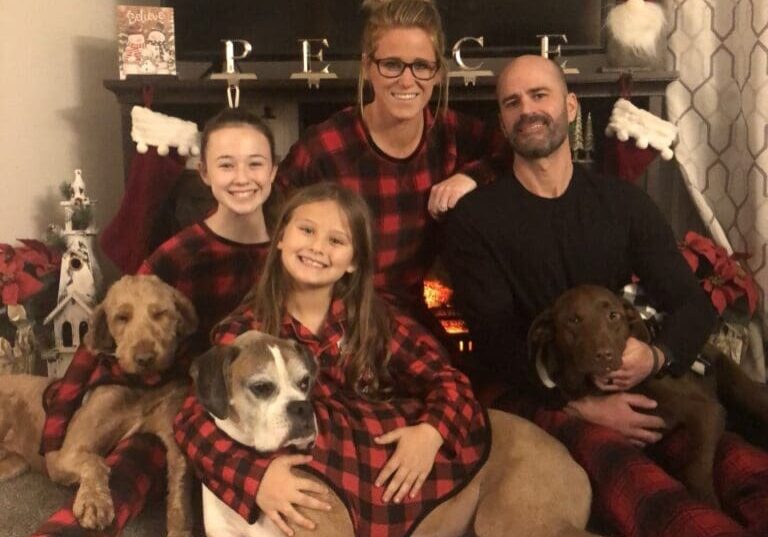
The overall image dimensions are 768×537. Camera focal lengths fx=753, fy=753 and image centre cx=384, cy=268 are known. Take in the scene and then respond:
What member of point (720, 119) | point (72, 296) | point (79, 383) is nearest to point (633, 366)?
point (79, 383)

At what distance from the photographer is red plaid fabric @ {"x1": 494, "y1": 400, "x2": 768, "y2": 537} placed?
1472 millimetres

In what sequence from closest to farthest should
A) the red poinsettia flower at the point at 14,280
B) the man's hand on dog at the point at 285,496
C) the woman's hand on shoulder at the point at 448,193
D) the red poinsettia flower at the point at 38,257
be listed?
the man's hand on dog at the point at 285,496 → the woman's hand on shoulder at the point at 448,193 → the red poinsettia flower at the point at 14,280 → the red poinsettia flower at the point at 38,257

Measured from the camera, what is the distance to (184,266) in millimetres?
1961

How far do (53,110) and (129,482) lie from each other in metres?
1.85

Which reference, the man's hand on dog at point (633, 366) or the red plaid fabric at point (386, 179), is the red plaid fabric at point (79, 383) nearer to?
the red plaid fabric at point (386, 179)

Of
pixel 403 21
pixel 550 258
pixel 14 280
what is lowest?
pixel 14 280

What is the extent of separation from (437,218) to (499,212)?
0.19 metres

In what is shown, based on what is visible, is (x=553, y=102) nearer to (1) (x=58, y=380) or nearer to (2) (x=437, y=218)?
(2) (x=437, y=218)

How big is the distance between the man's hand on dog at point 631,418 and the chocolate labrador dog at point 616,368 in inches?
0.9

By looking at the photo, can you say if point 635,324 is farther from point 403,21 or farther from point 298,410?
point 403,21

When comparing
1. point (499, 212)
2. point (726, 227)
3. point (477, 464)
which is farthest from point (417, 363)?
point (726, 227)

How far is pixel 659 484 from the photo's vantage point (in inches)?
61.5

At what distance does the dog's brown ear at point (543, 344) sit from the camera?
71.9 inches

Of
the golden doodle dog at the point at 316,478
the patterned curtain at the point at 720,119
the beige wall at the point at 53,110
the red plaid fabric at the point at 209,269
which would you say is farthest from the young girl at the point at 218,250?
the patterned curtain at the point at 720,119
